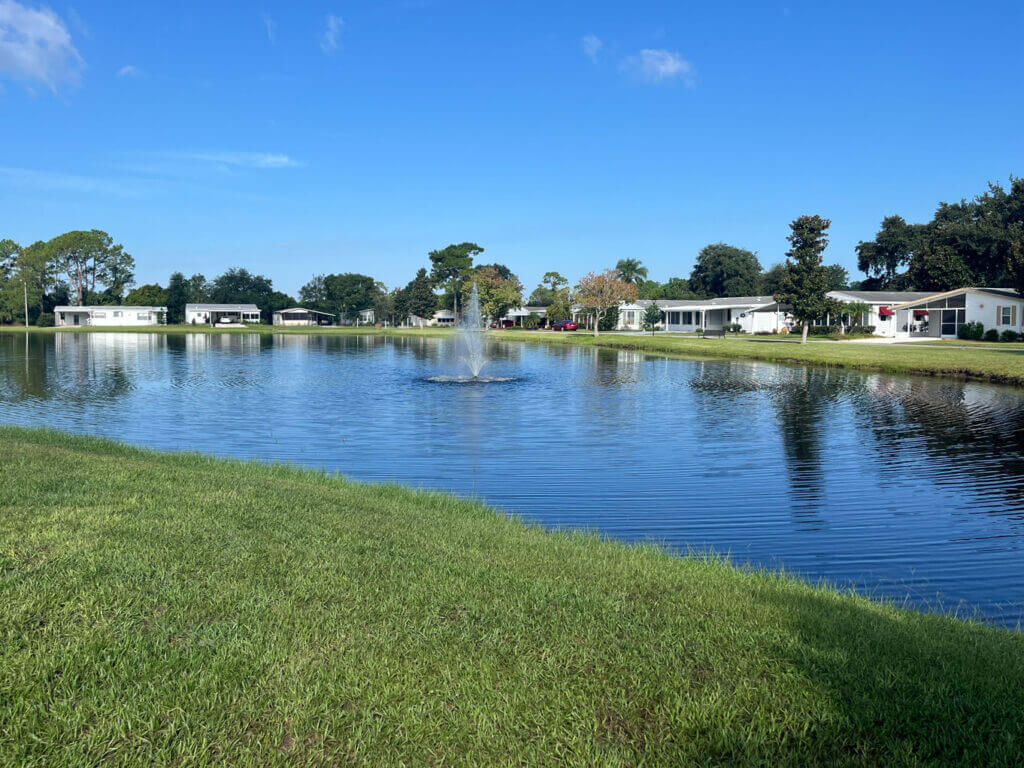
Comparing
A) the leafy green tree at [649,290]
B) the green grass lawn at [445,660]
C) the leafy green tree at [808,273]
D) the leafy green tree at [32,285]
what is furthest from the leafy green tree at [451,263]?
the green grass lawn at [445,660]

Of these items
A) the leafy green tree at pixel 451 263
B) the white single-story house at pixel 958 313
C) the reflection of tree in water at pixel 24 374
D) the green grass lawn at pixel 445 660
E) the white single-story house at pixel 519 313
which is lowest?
the green grass lawn at pixel 445 660

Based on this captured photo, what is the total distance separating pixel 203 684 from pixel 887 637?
446cm

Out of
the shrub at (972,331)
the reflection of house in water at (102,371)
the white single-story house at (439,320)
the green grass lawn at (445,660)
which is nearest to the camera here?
the green grass lawn at (445,660)

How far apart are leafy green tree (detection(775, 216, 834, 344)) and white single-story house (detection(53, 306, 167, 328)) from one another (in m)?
107

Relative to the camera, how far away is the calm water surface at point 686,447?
10.5 m

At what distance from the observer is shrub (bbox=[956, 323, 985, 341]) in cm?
5485

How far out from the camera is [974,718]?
4.22 metres

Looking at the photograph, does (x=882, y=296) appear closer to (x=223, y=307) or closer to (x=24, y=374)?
(x=24, y=374)

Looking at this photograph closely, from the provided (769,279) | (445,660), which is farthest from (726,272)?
(445,660)

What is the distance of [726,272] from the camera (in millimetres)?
124625

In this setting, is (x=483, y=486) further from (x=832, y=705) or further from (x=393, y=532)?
(x=832, y=705)

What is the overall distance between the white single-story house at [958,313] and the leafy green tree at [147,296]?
4662 inches

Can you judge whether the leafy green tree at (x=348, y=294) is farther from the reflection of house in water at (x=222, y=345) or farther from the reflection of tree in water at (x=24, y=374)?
the reflection of tree in water at (x=24, y=374)

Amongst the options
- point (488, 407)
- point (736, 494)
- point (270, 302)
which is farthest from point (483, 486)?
point (270, 302)
